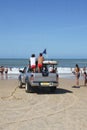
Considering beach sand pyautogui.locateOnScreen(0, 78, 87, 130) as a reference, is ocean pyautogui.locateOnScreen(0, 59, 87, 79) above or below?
above

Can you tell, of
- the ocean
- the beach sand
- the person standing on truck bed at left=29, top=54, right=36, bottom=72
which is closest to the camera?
the beach sand

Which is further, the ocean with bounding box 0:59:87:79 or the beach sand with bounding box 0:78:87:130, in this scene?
the ocean with bounding box 0:59:87:79

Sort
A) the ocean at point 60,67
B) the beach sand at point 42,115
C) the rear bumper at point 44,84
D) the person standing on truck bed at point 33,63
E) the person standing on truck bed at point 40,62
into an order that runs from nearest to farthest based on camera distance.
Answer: the beach sand at point 42,115
the rear bumper at point 44,84
the person standing on truck bed at point 40,62
the person standing on truck bed at point 33,63
the ocean at point 60,67

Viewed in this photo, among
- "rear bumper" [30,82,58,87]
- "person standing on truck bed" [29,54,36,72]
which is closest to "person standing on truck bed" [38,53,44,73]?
"person standing on truck bed" [29,54,36,72]

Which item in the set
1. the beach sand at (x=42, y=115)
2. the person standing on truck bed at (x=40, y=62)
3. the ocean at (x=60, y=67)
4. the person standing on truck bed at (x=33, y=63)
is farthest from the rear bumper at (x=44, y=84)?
the ocean at (x=60, y=67)

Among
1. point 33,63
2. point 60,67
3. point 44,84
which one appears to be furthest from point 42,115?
point 60,67

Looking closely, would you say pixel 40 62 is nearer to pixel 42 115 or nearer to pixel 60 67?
pixel 42 115

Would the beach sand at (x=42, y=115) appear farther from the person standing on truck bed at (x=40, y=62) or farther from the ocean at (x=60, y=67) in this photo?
the ocean at (x=60, y=67)

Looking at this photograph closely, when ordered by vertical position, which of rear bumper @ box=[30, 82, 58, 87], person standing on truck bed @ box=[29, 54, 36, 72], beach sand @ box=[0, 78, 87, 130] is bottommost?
beach sand @ box=[0, 78, 87, 130]

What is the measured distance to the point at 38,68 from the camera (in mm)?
20094

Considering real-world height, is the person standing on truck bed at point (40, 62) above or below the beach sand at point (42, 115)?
above

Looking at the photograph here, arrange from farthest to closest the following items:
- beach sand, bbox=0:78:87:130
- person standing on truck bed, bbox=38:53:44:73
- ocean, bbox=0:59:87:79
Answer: ocean, bbox=0:59:87:79
person standing on truck bed, bbox=38:53:44:73
beach sand, bbox=0:78:87:130

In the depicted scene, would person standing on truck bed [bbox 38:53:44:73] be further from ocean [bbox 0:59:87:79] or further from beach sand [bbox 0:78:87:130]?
ocean [bbox 0:59:87:79]

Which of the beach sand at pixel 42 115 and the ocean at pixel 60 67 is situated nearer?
the beach sand at pixel 42 115
